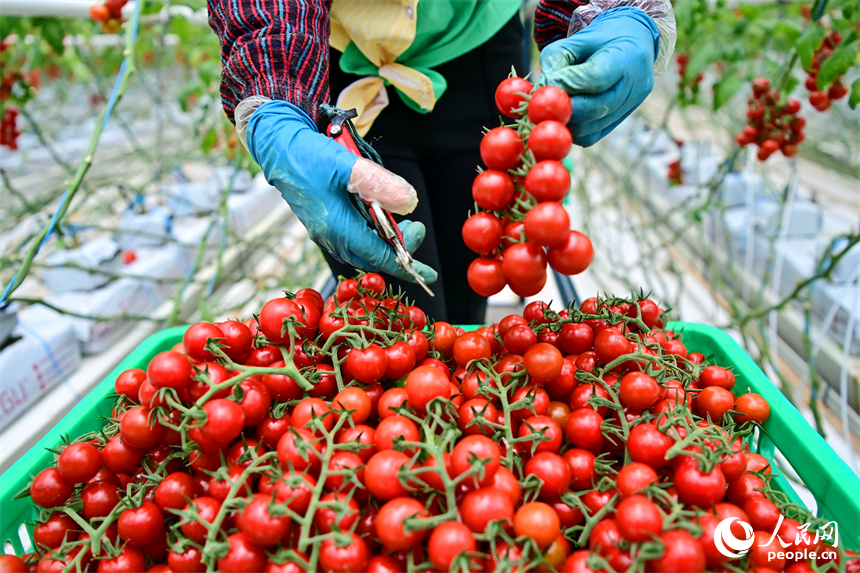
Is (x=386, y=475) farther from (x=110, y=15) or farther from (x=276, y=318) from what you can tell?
(x=110, y=15)

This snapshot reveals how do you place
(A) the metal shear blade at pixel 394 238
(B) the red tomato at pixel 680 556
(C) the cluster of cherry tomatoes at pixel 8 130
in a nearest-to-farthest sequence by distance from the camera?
(B) the red tomato at pixel 680 556 < (A) the metal shear blade at pixel 394 238 < (C) the cluster of cherry tomatoes at pixel 8 130

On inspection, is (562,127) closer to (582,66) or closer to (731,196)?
(582,66)

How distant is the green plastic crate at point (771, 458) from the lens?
26.9 inches

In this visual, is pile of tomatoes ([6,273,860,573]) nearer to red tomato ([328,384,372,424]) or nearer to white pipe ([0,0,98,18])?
red tomato ([328,384,372,424])

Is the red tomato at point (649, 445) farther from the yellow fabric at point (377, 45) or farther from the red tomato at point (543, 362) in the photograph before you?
the yellow fabric at point (377, 45)

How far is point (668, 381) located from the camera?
2.44 feet

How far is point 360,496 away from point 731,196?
8.61 ft

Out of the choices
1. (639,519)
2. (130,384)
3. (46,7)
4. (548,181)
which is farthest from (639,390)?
(46,7)

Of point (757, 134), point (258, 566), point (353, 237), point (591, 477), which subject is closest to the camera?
point (258, 566)

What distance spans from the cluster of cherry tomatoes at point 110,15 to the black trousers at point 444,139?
90 cm

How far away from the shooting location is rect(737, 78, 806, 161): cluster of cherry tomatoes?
65.6 inches

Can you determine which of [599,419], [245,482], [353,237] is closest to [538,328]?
[599,419]

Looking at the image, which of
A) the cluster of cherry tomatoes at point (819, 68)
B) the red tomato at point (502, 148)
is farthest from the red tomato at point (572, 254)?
the cluster of cherry tomatoes at point (819, 68)

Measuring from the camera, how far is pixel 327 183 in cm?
78
